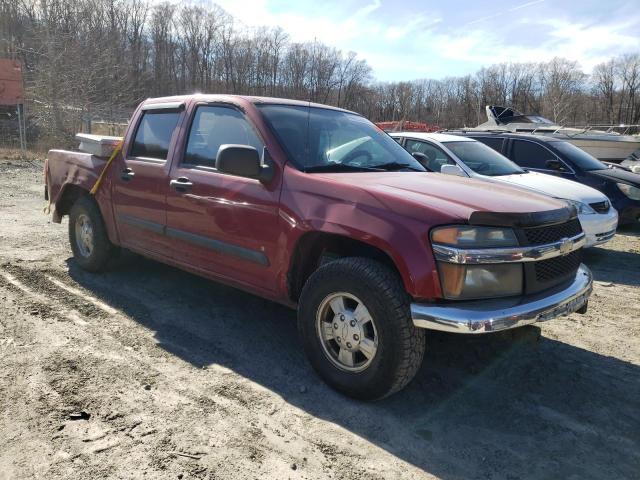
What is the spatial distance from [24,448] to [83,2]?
42.2m

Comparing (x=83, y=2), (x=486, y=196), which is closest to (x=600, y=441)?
(x=486, y=196)

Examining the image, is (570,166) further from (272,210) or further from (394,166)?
(272,210)

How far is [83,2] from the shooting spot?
36.9 m

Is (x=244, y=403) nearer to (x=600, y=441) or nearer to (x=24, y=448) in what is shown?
(x=24, y=448)

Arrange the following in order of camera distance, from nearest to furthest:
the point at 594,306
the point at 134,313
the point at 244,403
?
the point at 244,403, the point at 134,313, the point at 594,306

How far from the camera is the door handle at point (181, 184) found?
3.95m

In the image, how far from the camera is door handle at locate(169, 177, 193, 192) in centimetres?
395

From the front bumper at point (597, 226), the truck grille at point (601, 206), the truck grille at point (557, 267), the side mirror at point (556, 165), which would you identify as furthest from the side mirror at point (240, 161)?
the side mirror at point (556, 165)

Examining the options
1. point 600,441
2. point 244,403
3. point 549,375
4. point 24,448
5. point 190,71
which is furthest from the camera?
point 190,71

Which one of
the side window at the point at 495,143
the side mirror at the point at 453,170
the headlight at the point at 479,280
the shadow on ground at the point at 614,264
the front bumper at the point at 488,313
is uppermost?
the side window at the point at 495,143

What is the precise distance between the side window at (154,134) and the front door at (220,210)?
310 mm

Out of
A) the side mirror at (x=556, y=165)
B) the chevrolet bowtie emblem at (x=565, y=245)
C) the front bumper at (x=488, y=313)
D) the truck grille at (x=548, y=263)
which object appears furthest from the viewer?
the side mirror at (x=556, y=165)

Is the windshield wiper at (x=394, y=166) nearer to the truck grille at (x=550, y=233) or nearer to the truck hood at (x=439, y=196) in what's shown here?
the truck hood at (x=439, y=196)

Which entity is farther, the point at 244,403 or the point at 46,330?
the point at 46,330
